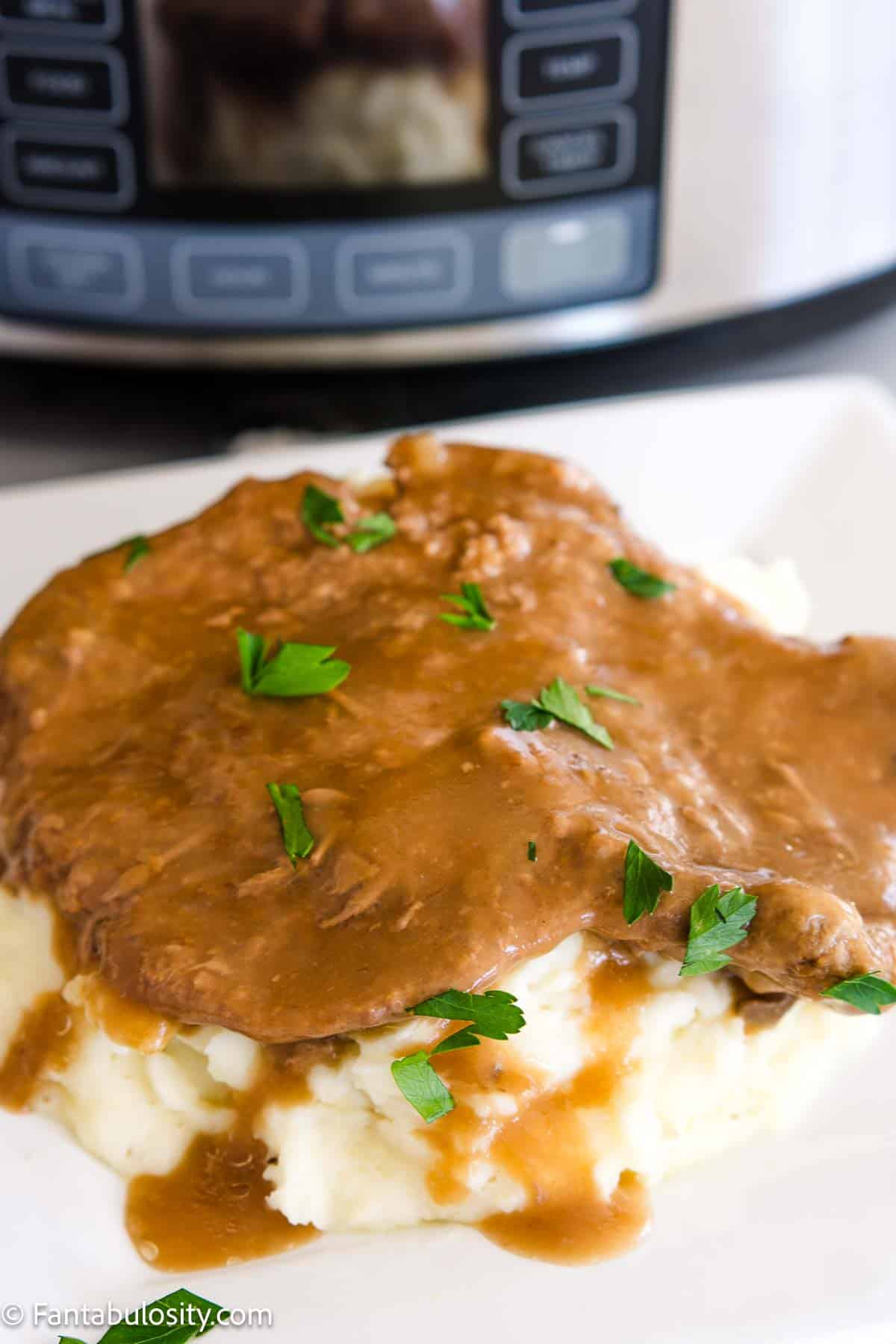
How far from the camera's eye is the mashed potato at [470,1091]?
210cm

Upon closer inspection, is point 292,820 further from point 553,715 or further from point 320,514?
point 320,514

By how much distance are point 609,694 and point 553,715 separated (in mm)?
130

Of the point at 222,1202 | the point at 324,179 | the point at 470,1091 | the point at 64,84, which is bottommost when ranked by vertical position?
the point at 222,1202

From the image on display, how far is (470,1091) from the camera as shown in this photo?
209 centimetres

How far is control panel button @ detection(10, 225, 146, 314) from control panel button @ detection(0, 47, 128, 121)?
0.85 ft

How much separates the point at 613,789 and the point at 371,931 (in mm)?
388

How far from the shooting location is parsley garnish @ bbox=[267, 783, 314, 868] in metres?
2.11

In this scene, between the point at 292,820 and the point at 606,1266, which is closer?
the point at 606,1266

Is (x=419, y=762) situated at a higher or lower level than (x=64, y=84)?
lower

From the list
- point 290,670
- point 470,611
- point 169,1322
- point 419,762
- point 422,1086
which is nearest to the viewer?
point 169,1322

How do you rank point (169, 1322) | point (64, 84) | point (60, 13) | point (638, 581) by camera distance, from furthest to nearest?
point (64, 84), point (60, 13), point (638, 581), point (169, 1322)

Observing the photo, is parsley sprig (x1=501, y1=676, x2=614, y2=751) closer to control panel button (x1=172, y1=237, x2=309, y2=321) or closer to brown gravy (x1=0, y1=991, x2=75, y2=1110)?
brown gravy (x1=0, y1=991, x2=75, y2=1110)

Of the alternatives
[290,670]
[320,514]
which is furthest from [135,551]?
[290,670]

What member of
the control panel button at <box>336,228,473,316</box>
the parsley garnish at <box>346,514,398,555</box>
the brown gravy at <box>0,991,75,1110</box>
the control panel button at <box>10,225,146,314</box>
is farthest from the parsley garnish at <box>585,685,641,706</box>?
the control panel button at <box>10,225,146,314</box>
